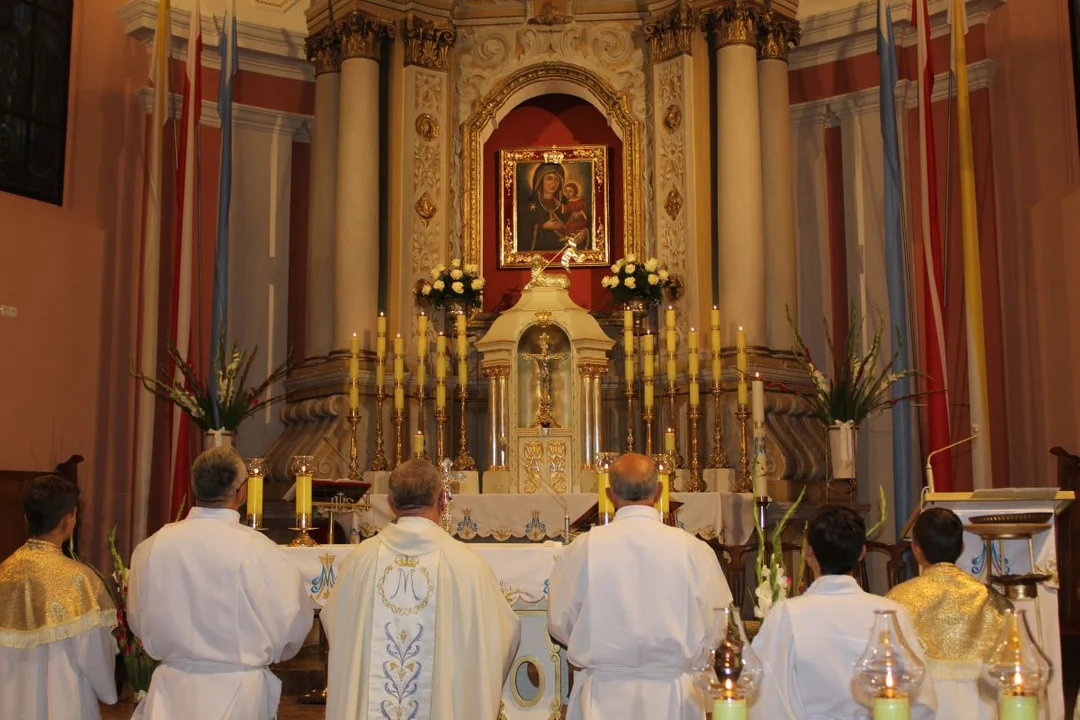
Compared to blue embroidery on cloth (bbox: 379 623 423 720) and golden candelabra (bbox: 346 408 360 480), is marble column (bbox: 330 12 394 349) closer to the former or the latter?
golden candelabra (bbox: 346 408 360 480)

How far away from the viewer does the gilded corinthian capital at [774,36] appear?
34.3 feet

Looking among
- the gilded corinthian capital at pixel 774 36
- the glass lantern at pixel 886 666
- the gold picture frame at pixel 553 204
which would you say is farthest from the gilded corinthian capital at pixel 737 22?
the glass lantern at pixel 886 666

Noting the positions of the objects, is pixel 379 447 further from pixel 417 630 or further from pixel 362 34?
pixel 417 630

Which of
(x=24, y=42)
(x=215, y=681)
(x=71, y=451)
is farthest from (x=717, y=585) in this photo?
(x=24, y=42)

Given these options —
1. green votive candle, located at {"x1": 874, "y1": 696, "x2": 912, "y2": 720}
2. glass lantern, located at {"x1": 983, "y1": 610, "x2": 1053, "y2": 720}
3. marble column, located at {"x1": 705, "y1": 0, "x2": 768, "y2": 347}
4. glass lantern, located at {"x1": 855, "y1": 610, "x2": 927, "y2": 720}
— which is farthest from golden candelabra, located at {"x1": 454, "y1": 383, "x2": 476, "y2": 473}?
green votive candle, located at {"x1": 874, "y1": 696, "x2": 912, "y2": 720}

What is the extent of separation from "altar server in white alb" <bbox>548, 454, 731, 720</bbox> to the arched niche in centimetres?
621

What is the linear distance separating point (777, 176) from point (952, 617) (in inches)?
259

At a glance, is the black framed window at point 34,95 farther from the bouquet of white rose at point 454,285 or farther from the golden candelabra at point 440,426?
the golden candelabra at point 440,426

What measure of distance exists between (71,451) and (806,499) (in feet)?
19.1

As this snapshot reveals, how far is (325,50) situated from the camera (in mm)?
10906

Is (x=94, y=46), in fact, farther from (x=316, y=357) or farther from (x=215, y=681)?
(x=215, y=681)

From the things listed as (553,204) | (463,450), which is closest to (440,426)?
(463,450)

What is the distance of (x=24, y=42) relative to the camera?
1054 cm

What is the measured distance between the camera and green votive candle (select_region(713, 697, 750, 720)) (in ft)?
8.47
